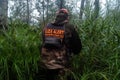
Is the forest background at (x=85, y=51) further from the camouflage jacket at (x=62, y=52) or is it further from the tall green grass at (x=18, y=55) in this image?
the camouflage jacket at (x=62, y=52)

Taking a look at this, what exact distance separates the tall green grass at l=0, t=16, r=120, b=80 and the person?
23 centimetres

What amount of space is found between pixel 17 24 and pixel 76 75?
1.93 meters

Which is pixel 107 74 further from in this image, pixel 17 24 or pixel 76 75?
pixel 17 24

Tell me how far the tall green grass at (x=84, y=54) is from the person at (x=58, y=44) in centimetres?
23

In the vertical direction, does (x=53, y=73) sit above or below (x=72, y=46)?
below

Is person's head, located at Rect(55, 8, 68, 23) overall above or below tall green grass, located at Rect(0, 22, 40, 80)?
above

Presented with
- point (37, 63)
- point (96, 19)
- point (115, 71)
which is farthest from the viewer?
point (96, 19)

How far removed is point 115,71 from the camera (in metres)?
5.15

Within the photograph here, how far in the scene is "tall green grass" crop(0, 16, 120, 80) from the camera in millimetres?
5293

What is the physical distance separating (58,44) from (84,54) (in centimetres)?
66

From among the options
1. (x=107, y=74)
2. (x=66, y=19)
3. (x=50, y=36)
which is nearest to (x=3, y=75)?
(x=50, y=36)

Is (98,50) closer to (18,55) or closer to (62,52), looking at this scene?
(62,52)

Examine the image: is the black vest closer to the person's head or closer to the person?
the person

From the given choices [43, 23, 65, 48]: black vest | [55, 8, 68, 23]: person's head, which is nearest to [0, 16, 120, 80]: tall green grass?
[43, 23, 65, 48]: black vest
